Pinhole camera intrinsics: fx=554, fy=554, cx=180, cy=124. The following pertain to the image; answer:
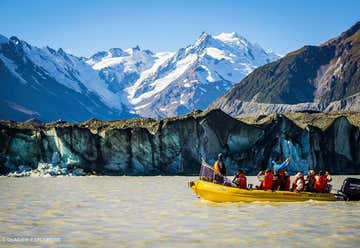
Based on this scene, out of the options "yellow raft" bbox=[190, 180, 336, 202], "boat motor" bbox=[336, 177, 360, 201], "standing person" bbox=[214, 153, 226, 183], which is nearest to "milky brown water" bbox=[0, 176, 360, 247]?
"yellow raft" bbox=[190, 180, 336, 202]

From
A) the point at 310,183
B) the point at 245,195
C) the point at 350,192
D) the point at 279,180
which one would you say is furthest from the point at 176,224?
the point at 350,192

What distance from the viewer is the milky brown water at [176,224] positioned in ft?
55.2

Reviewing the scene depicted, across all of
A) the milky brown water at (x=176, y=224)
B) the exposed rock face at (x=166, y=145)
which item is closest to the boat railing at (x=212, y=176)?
the milky brown water at (x=176, y=224)

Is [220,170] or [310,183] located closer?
[220,170]

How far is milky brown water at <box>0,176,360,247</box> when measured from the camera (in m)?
16.8

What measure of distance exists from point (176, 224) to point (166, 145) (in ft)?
192

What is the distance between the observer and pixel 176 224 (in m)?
20.5

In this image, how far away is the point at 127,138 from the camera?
252ft

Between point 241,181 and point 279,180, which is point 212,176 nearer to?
point 241,181

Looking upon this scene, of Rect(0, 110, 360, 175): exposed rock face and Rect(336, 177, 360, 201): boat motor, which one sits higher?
Rect(0, 110, 360, 175): exposed rock face

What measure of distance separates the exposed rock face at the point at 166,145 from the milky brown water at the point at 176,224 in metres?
46.2

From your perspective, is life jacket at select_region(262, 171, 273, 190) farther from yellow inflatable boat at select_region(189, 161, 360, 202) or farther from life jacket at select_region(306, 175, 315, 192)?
life jacket at select_region(306, 175, 315, 192)

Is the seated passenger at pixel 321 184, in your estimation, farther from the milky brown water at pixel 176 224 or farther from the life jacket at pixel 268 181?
the life jacket at pixel 268 181

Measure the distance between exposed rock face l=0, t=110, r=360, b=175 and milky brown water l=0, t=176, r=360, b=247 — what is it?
46180 mm
